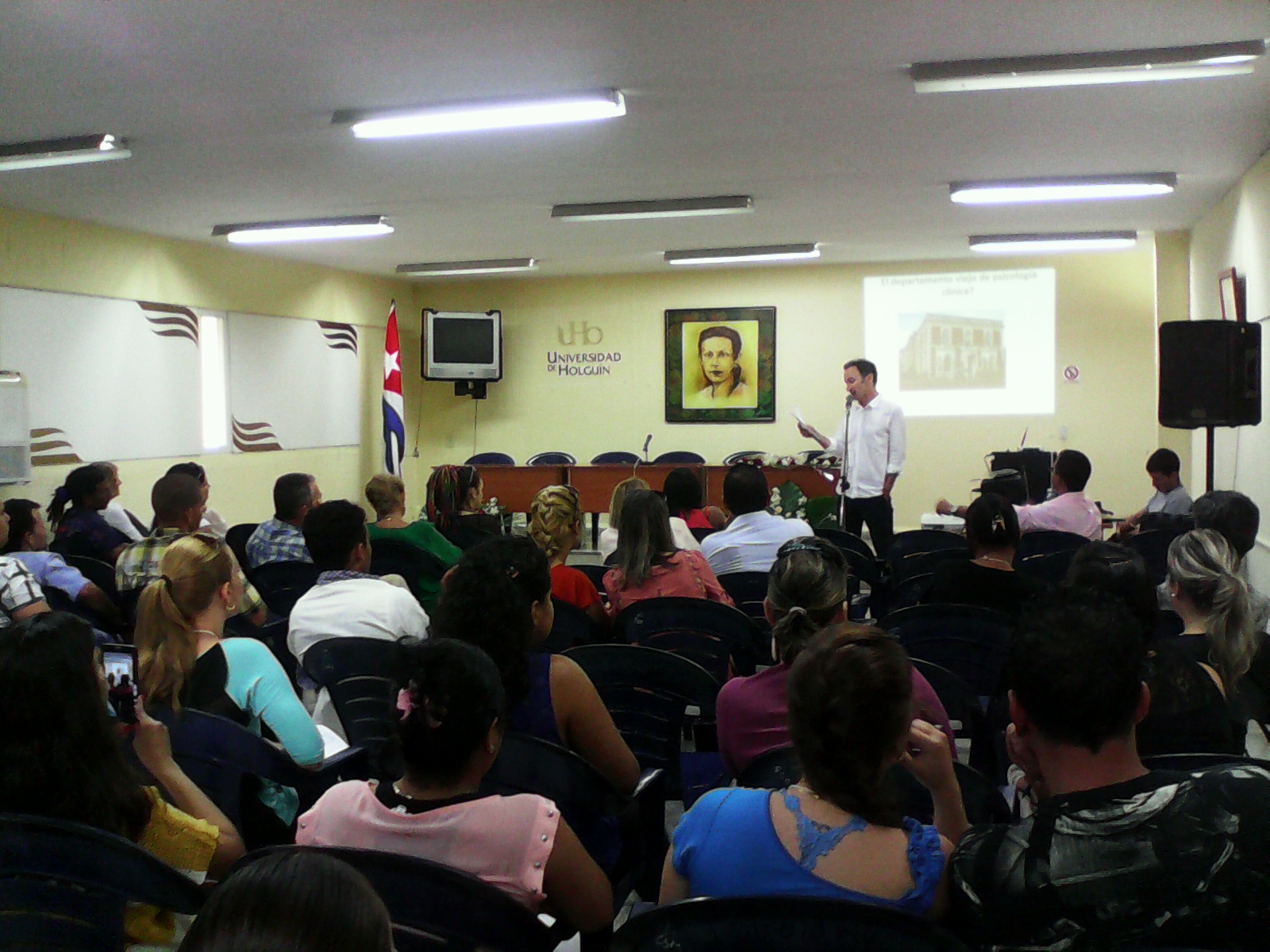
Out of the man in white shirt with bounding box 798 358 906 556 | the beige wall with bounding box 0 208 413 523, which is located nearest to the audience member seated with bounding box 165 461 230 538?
the beige wall with bounding box 0 208 413 523

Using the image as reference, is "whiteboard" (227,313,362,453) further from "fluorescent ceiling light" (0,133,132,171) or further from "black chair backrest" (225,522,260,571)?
"black chair backrest" (225,522,260,571)

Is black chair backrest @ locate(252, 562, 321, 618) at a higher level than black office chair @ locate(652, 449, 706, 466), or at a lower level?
lower

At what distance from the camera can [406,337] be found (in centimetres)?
1357

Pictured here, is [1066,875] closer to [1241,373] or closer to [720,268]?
[1241,373]

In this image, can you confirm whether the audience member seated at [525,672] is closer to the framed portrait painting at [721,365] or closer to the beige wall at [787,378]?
the beige wall at [787,378]

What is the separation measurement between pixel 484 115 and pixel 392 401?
23.7 feet

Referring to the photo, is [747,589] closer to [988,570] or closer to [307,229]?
[988,570]

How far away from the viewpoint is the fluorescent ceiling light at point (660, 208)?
8102mm

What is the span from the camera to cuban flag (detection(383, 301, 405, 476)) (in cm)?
1233

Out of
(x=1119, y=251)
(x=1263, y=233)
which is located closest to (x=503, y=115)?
(x=1263, y=233)

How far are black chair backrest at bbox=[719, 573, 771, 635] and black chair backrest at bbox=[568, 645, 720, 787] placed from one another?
1452 mm

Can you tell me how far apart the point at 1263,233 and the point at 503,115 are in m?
4.81

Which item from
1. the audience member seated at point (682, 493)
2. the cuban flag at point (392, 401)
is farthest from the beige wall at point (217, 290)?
the audience member seated at point (682, 493)

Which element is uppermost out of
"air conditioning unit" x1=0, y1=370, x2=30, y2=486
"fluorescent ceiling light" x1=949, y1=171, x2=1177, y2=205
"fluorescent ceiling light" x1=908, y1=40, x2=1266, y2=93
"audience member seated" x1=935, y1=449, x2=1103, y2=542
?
"fluorescent ceiling light" x1=949, y1=171, x2=1177, y2=205
